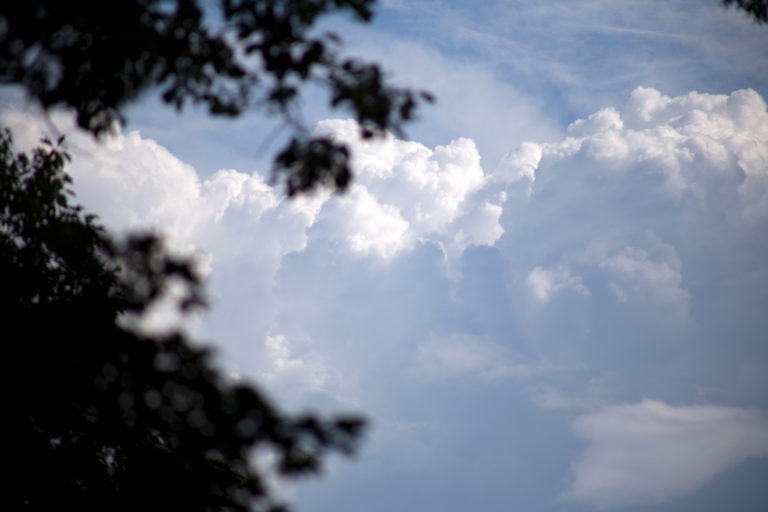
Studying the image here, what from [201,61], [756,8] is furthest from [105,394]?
[756,8]

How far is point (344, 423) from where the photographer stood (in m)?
4.91

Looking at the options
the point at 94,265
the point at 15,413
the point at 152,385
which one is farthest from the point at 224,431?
the point at 94,265

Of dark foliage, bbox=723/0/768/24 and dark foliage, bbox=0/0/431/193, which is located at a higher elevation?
dark foliage, bbox=723/0/768/24

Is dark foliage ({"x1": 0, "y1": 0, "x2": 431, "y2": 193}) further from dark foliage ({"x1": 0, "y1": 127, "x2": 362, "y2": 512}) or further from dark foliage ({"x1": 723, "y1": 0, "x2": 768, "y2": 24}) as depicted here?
dark foliage ({"x1": 723, "y1": 0, "x2": 768, "y2": 24})

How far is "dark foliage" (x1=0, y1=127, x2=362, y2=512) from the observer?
5059 mm

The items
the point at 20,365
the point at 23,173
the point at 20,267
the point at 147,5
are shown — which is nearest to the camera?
the point at 147,5

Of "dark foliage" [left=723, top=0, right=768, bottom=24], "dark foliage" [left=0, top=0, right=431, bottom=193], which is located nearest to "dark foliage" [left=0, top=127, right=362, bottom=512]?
"dark foliage" [left=0, top=0, right=431, bottom=193]

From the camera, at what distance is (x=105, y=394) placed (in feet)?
24.3

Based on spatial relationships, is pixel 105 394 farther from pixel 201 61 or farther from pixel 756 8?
pixel 756 8

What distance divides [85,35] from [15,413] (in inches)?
226

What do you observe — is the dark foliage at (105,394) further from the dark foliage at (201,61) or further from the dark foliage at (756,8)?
the dark foliage at (756,8)

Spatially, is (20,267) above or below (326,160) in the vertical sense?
above

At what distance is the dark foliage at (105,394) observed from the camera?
5059 millimetres

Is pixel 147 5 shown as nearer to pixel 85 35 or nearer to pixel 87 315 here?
pixel 85 35
